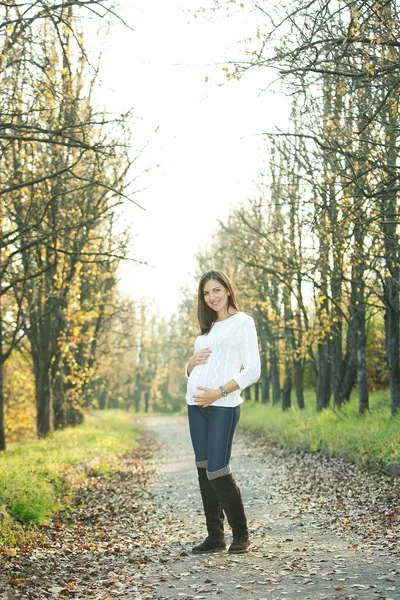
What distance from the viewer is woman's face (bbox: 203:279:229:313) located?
614 centimetres

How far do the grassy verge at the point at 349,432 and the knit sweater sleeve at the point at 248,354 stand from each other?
4669 mm

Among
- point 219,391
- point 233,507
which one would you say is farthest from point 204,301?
point 233,507

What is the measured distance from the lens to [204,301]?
624 cm

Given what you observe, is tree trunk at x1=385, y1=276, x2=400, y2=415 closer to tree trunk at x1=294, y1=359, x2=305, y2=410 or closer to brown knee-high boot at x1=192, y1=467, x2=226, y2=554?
brown knee-high boot at x1=192, y1=467, x2=226, y2=554

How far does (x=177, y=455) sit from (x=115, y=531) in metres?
10.6

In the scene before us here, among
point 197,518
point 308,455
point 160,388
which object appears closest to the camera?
point 197,518

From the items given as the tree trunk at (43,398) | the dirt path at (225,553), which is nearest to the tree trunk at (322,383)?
the tree trunk at (43,398)

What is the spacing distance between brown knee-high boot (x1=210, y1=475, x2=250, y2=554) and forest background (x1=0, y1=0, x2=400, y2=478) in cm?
318

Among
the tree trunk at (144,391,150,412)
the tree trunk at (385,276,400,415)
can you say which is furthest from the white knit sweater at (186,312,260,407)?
the tree trunk at (144,391,150,412)

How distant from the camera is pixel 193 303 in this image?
43.3 m

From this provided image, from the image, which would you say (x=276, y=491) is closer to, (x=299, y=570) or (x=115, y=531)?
(x=115, y=531)

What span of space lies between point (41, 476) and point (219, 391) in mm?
4824

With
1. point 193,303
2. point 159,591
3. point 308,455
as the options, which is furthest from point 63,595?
point 193,303

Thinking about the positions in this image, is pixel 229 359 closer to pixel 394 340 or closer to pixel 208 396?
pixel 208 396
